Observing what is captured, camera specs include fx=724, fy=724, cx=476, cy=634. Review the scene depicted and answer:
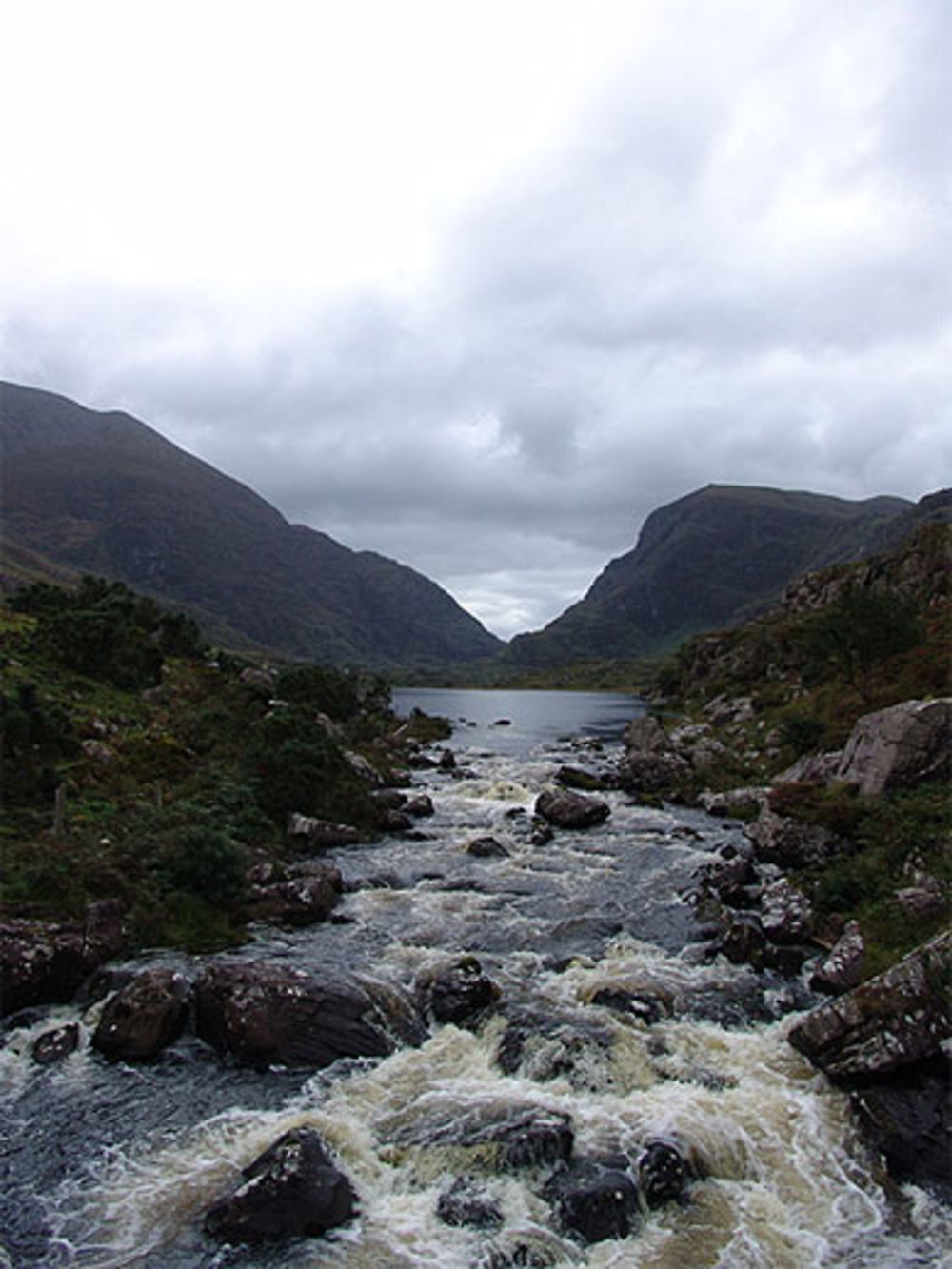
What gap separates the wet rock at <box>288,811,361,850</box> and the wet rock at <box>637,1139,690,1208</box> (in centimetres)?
2669

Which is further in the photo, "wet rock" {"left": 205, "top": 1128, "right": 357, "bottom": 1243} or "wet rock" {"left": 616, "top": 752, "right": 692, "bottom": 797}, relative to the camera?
"wet rock" {"left": 616, "top": 752, "right": 692, "bottom": 797}

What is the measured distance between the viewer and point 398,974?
881 inches

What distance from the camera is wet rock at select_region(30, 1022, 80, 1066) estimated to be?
17.6 metres

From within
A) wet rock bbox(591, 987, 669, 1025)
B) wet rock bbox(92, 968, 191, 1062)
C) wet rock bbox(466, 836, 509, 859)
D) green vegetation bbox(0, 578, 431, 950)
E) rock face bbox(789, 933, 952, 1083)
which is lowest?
wet rock bbox(466, 836, 509, 859)

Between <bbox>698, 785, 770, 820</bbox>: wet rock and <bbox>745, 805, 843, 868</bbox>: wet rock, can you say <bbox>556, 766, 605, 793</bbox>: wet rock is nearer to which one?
<bbox>698, 785, 770, 820</bbox>: wet rock

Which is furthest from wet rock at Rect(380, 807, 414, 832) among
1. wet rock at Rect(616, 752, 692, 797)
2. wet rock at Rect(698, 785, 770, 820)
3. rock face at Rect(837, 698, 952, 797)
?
rock face at Rect(837, 698, 952, 797)

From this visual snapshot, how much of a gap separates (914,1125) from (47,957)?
70.7 feet

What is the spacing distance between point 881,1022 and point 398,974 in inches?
517

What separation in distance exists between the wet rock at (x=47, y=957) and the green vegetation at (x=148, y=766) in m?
1.47

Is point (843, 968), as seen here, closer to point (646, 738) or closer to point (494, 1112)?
point (494, 1112)

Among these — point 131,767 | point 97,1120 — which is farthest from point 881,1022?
point 131,767

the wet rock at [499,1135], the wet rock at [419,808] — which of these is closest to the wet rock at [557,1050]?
the wet rock at [499,1135]

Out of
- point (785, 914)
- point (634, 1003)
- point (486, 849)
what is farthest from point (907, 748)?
point (634, 1003)

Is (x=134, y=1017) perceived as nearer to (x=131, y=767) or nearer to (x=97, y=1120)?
(x=97, y=1120)
